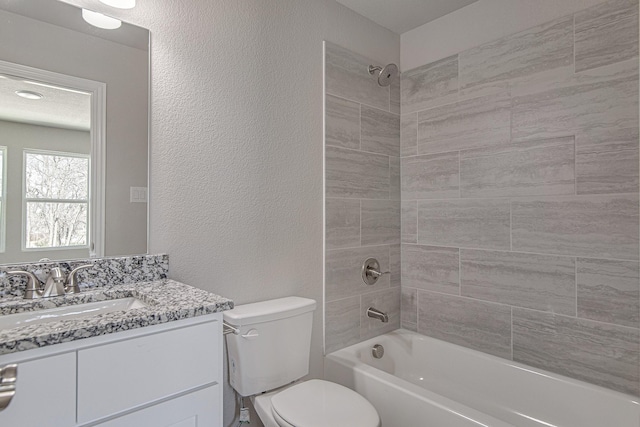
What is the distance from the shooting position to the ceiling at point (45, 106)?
1221 mm

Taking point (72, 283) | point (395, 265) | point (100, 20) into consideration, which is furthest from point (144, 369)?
point (395, 265)

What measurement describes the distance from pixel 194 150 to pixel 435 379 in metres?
1.82

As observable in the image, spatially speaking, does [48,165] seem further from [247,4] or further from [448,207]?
[448,207]

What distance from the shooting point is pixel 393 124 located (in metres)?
2.46

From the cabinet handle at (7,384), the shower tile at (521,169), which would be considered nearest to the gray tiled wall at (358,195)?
the shower tile at (521,169)

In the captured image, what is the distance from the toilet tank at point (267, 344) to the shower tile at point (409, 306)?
3.03 ft

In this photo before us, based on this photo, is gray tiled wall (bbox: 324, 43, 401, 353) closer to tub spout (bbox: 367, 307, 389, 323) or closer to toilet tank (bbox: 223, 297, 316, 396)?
tub spout (bbox: 367, 307, 389, 323)

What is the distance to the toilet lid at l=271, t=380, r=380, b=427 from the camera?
4.46 feet

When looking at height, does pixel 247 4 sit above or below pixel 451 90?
above

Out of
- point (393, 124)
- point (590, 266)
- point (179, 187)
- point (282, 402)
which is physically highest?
point (393, 124)

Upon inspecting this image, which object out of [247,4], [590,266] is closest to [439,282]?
[590,266]

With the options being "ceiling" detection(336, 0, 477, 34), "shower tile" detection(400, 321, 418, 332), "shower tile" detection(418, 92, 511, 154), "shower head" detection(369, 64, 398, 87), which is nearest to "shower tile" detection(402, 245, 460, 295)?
"shower tile" detection(400, 321, 418, 332)

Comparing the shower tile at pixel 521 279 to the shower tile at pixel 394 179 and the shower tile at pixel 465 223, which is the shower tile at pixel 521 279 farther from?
the shower tile at pixel 394 179

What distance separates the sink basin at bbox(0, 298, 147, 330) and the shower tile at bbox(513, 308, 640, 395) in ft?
5.91
